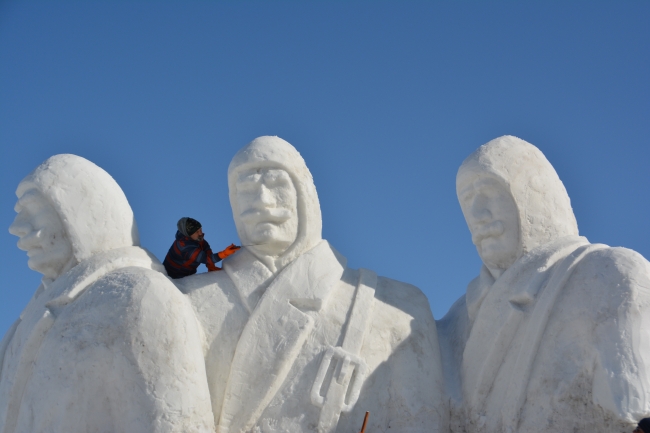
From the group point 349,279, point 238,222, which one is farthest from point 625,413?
point 238,222

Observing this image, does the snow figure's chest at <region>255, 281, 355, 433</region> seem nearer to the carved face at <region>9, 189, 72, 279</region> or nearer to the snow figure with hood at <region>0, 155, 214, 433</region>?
the snow figure with hood at <region>0, 155, 214, 433</region>

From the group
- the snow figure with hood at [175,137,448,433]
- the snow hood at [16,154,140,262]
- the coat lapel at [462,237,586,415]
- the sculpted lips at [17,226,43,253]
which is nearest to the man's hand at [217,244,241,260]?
the snow figure with hood at [175,137,448,433]

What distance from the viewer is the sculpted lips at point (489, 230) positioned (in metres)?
7.19

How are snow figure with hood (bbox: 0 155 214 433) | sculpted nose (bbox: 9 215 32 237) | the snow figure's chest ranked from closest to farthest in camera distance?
snow figure with hood (bbox: 0 155 214 433) < the snow figure's chest < sculpted nose (bbox: 9 215 32 237)

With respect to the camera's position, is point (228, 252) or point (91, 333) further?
point (228, 252)

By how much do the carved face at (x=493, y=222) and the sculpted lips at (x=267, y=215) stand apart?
165 centimetres

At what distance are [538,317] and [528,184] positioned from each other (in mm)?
1243

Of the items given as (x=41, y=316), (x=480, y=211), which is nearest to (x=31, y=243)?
(x=41, y=316)

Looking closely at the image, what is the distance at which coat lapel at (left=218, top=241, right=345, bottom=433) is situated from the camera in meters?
6.82

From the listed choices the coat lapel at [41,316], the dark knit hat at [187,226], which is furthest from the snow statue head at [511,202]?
the coat lapel at [41,316]

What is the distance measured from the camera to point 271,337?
23.0 ft

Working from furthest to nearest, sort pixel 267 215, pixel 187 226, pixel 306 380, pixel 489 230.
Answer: pixel 187 226 → pixel 267 215 → pixel 489 230 → pixel 306 380

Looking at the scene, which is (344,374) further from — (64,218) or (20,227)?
(20,227)

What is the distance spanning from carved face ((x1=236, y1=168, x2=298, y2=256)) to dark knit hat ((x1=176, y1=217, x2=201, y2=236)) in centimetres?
43
